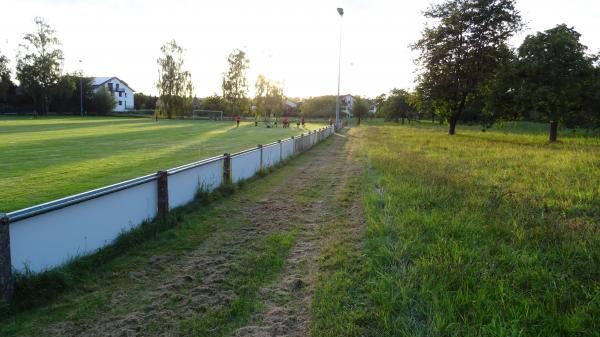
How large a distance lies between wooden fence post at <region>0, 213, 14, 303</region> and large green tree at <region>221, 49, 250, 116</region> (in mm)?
74614

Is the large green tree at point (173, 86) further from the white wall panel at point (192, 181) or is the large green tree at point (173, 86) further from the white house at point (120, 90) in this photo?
the white wall panel at point (192, 181)

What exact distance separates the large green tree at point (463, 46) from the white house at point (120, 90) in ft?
276

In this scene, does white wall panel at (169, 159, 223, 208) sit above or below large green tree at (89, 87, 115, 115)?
below

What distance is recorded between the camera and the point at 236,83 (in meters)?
77.3

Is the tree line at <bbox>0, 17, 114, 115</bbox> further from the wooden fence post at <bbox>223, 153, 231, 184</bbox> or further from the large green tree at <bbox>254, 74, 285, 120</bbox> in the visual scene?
the wooden fence post at <bbox>223, 153, 231, 184</bbox>

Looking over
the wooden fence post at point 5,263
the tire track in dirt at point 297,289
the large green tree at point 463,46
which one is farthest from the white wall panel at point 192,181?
the large green tree at point 463,46

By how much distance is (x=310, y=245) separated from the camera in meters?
5.57

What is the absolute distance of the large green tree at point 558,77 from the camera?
934 inches

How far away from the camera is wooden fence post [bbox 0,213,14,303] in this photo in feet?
12.1

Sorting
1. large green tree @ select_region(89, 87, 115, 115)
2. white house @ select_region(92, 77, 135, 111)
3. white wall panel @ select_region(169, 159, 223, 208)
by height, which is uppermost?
white house @ select_region(92, 77, 135, 111)

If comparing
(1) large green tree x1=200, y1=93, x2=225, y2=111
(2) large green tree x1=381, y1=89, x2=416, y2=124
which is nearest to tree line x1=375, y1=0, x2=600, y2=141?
(2) large green tree x1=381, y1=89, x2=416, y2=124

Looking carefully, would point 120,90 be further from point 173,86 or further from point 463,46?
point 463,46

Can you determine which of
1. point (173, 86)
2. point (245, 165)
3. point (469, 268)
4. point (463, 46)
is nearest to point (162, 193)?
point (245, 165)

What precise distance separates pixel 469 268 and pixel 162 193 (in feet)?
15.2
